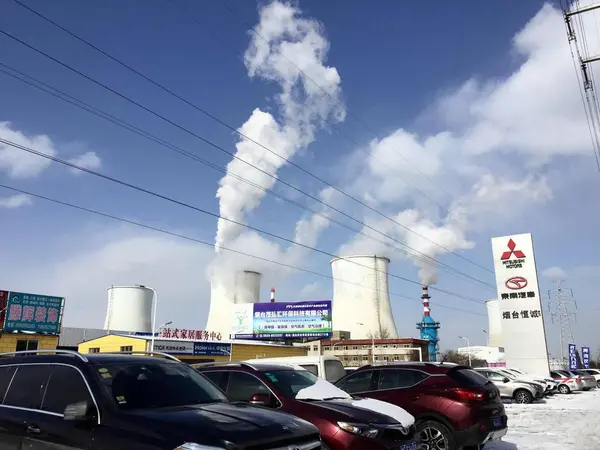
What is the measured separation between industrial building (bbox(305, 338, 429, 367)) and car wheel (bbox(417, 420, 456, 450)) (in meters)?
38.1

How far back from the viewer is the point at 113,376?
4.23 m

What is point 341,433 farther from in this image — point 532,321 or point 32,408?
point 532,321

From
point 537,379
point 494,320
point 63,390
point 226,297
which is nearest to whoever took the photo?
point 63,390

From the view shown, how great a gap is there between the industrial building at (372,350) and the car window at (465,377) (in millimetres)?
37610

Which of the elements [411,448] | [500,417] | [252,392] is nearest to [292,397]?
[252,392]

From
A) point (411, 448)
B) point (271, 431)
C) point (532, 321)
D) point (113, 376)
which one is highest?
point (532, 321)

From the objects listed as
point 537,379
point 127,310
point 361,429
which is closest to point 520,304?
point 537,379

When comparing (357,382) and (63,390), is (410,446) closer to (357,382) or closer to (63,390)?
(357,382)

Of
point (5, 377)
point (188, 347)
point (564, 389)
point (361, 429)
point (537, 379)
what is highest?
point (188, 347)

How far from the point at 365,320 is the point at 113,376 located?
48.4 m

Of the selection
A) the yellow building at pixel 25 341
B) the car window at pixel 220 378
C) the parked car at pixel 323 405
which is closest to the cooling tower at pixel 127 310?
the yellow building at pixel 25 341

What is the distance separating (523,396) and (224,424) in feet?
64.9

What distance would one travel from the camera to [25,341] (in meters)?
34.4

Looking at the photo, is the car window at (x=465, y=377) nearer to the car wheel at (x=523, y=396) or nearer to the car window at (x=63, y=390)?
the car window at (x=63, y=390)
